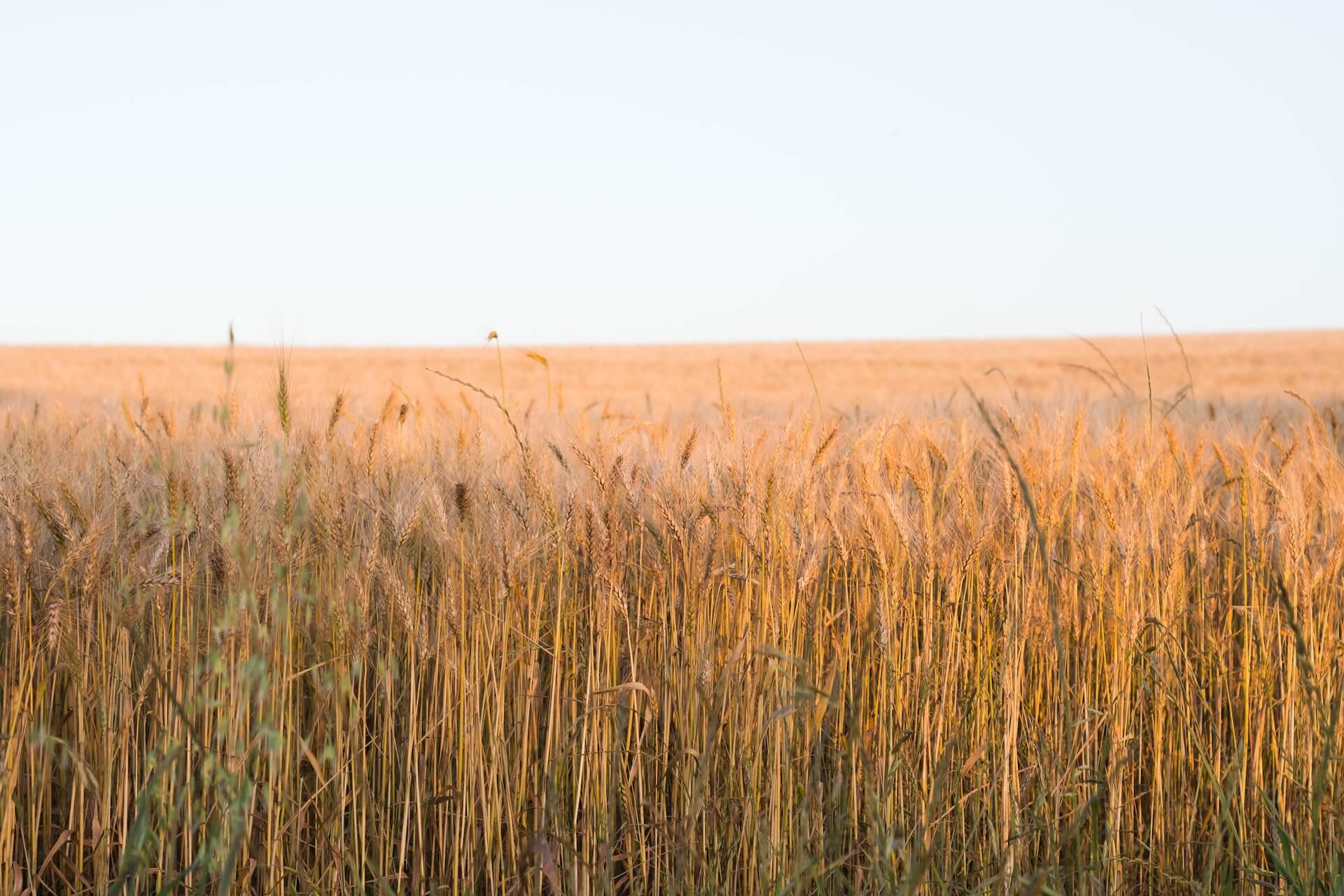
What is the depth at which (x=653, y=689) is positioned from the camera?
5.04 ft

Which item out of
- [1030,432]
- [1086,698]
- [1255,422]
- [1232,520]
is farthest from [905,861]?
[1255,422]

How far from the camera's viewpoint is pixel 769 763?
134 cm

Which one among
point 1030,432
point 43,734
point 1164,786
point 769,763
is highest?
point 1030,432

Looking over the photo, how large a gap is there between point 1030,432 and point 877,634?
42.9 inches

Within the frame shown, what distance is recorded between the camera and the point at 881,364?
17.9m

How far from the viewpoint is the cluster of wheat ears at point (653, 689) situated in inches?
50.6

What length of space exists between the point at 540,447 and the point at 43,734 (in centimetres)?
92

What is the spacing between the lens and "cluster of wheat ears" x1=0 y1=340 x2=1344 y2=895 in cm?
128

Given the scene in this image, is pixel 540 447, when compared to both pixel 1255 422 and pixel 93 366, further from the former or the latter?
pixel 93 366

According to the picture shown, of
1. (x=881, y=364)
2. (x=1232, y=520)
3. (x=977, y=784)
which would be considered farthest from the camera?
(x=881, y=364)

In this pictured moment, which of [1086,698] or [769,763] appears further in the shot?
[1086,698]

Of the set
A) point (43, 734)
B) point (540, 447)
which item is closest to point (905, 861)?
point (540, 447)

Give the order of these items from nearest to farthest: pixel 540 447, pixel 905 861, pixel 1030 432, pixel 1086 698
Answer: pixel 905 861 < pixel 1086 698 < pixel 540 447 < pixel 1030 432

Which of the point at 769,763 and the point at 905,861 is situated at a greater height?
the point at 769,763
